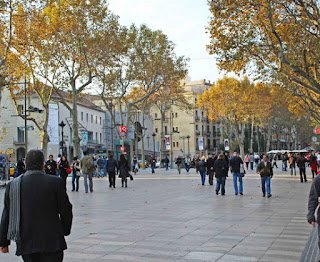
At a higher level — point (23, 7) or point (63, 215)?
point (23, 7)

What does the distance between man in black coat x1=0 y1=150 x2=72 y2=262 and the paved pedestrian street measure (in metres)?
3.19

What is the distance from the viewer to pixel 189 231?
407 inches

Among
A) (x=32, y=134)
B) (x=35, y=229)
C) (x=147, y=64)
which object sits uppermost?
(x=147, y=64)

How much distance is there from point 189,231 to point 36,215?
622 centimetres

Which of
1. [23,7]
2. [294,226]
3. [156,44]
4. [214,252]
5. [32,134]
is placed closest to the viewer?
[214,252]

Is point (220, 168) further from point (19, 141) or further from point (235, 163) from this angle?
point (19, 141)

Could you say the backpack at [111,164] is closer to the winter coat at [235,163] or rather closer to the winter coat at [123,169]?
the winter coat at [123,169]

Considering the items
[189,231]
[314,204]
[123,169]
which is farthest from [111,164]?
[314,204]

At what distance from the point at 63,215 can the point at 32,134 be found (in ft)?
207

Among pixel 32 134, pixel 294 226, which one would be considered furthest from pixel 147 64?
pixel 294 226

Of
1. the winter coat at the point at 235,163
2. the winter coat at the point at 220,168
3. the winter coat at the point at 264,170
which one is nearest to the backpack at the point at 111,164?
the winter coat at the point at 220,168

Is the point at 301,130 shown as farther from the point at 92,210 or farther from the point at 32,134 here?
the point at 92,210

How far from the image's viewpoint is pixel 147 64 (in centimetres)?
4575

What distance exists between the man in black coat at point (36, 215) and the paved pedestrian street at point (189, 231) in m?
3.19
